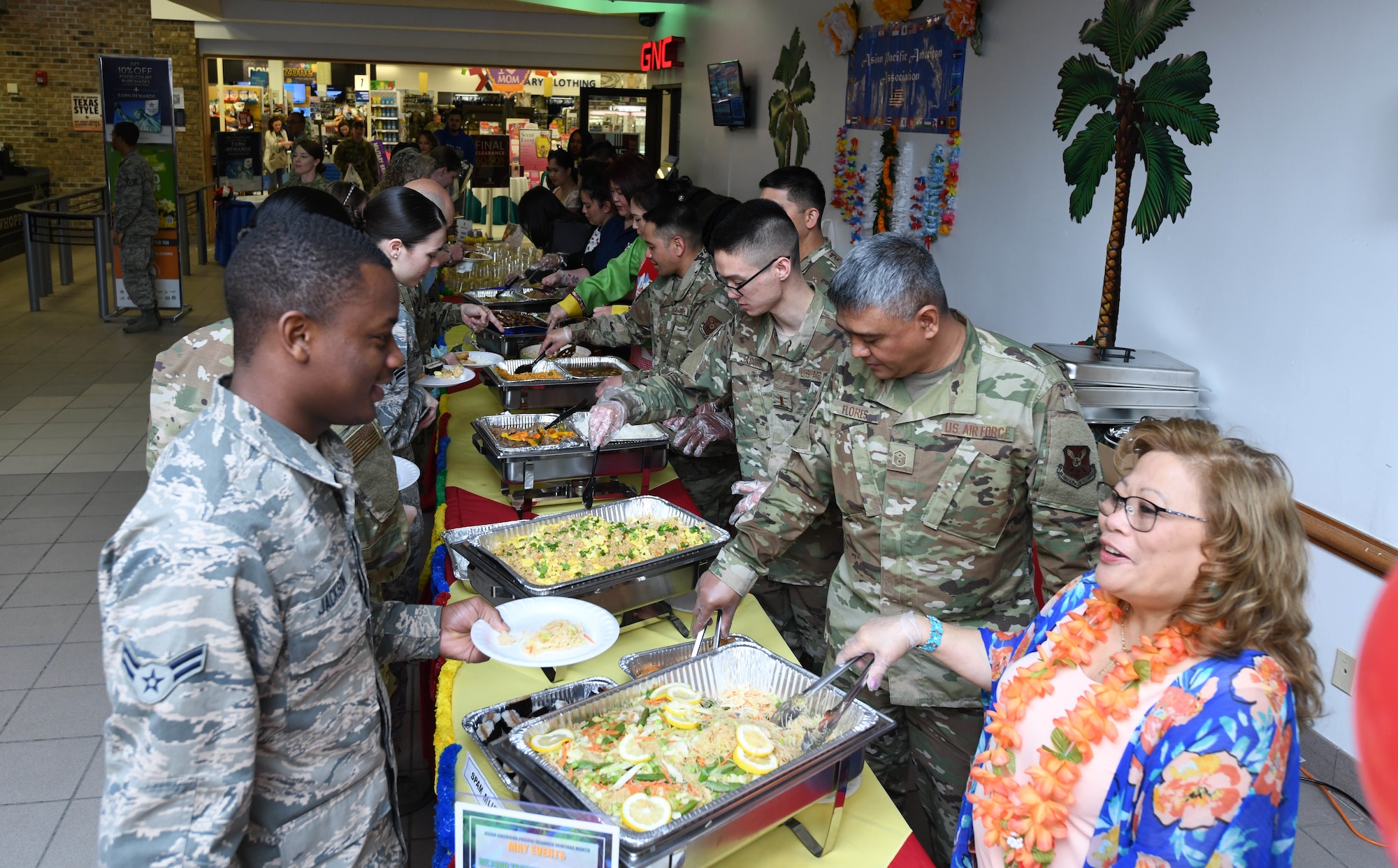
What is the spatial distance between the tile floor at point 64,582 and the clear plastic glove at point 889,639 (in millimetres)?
1525

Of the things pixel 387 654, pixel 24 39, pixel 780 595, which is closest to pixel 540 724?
pixel 387 654

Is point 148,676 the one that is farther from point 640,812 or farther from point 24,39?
point 24,39

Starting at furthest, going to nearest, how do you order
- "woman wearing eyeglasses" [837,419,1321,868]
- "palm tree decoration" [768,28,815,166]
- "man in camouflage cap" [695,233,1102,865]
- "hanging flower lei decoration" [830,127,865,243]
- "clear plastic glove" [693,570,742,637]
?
"palm tree decoration" [768,28,815,166] → "hanging flower lei decoration" [830,127,865,243] → "clear plastic glove" [693,570,742,637] → "man in camouflage cap" [695,233,1102,865] → "woman wearing eyeglasses" [837,419,1321,868]

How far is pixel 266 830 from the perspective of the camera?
1.22 meters

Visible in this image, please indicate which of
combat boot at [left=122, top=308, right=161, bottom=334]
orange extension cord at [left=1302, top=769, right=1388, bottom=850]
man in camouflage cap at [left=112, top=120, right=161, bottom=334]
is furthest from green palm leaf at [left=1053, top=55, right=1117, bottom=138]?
combat boot at [left=122, top=308, right=161, bottom=334]

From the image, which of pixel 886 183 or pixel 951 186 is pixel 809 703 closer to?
pixel 951 186

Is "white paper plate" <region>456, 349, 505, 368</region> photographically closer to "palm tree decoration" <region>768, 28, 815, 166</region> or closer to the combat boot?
"palm tree decoration" <region>768, 28, 815, 166</region>

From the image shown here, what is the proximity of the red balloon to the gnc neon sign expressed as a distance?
11.7 m

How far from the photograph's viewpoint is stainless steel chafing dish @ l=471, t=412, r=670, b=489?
2.98 meters

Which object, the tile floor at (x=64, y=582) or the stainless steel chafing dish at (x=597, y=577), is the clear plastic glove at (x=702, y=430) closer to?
the stainless steel chafing dish at (x=597, y=577)

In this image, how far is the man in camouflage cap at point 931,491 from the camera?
1.95 metres

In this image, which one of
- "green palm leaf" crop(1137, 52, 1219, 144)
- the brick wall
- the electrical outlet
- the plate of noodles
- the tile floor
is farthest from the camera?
the brick wall

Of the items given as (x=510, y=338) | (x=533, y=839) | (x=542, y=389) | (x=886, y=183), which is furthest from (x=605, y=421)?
(x=886, y=183)

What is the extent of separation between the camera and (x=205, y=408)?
180cm
